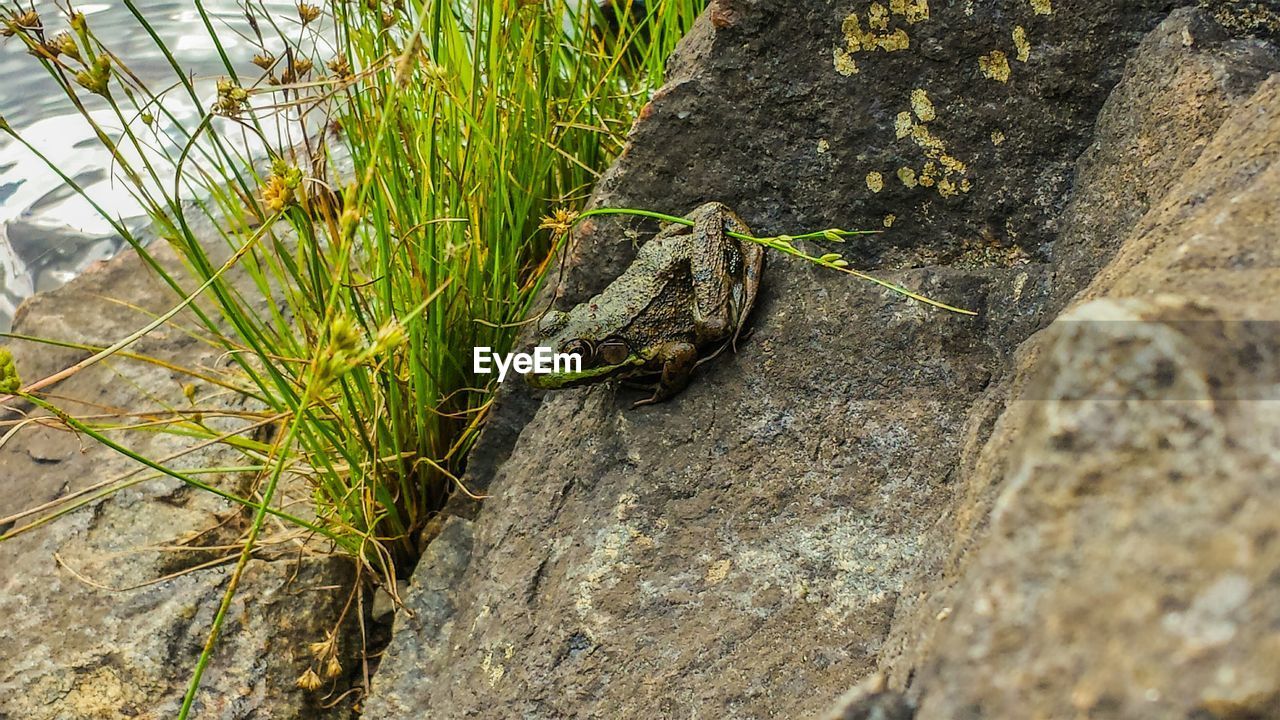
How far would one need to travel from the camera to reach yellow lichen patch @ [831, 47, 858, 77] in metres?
2.13

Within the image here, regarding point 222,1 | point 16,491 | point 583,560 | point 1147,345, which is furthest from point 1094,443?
point 222,1

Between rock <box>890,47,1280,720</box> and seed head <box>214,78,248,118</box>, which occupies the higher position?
seed head <box>214,78,248,118</box>

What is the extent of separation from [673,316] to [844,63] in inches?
27.2

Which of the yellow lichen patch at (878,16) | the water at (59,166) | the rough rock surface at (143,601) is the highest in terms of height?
the yellow lichen patch at (878,16)

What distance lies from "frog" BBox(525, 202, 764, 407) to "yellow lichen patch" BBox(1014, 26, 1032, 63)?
2.29 feet

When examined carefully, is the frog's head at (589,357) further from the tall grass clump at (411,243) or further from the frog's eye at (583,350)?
the tall grass clump at (411,243)

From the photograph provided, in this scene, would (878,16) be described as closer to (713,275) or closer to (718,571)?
(713,275)

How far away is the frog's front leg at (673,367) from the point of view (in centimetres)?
213

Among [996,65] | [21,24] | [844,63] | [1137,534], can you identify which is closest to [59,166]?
[21,24]

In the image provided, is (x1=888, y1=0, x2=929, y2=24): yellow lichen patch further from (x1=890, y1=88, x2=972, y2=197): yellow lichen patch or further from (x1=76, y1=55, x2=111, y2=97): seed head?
(x1=76, y1=55, x2=111, y2=97): seed head

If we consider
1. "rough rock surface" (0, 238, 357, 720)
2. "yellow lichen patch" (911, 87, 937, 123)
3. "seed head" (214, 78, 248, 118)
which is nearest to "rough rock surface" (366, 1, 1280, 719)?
"yellow lichen patch" (911, 87, 937, 123)

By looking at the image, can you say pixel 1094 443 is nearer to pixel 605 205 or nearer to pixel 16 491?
pixel 605 205

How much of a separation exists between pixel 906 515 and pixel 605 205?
1.05 m

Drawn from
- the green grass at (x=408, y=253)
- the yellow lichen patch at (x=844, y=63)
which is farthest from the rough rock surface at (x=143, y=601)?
the yellow lichen patch at (x=844, y=63)
